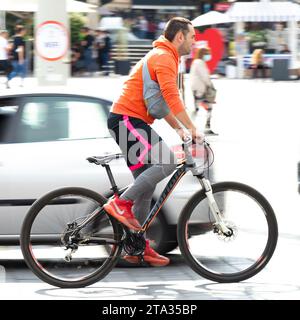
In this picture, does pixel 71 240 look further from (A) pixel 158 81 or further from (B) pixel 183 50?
(B) pixel 183 50

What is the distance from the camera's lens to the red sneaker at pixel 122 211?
6137mm

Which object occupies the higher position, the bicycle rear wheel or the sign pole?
the sign pole

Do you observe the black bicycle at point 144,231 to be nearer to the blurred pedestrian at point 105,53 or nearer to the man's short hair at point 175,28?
the man's short hair at point 175,28

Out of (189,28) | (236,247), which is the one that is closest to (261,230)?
(236,247)

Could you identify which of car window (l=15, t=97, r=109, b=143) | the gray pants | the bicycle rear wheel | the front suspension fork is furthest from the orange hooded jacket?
car window (l=15, t=97, r=109, b=143)

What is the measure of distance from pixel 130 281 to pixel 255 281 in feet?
2.69

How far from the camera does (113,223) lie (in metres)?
6.18

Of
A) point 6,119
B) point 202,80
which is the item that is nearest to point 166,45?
point 6,119

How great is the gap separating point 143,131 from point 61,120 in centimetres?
141

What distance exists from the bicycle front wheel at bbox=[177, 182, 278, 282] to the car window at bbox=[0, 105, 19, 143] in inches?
71.3

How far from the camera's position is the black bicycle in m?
6.15

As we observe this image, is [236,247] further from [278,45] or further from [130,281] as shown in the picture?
[278,45]

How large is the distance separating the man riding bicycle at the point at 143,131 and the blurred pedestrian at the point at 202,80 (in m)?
11.4

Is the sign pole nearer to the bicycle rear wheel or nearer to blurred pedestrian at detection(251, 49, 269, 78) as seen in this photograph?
the bicycle rear wheel
